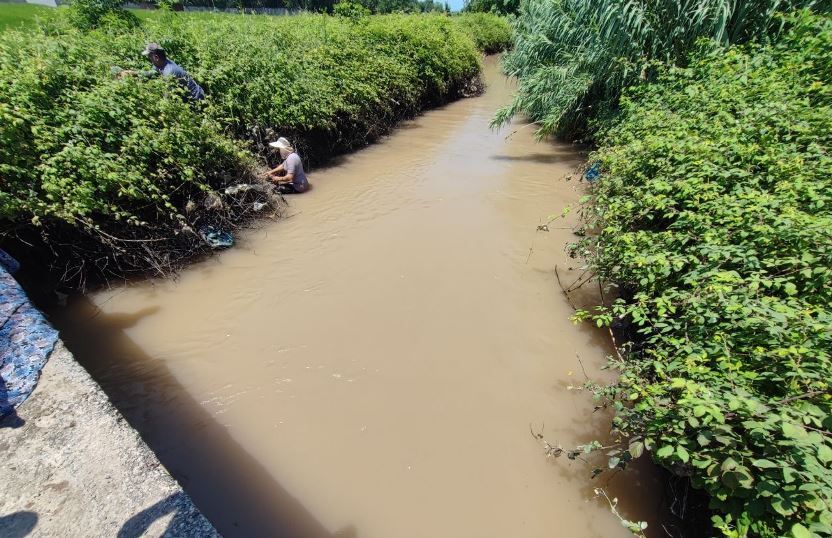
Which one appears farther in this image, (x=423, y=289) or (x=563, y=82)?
(x=563, y=82)

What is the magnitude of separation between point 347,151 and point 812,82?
703 centimetres

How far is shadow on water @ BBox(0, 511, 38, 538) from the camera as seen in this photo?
4.91 feet

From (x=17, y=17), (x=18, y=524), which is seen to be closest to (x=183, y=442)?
(x=18, y=524)

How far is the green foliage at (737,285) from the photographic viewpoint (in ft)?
5.01

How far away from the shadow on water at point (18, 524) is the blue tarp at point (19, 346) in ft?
2.08

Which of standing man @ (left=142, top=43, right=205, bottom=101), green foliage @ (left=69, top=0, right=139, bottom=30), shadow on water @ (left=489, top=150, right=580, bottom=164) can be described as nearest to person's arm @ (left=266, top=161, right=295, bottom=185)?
standing man @ (left=142, top=43, right=205, bottom=101)

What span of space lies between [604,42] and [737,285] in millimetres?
5977

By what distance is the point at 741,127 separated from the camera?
350 centimetres

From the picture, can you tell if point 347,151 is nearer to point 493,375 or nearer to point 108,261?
point 108,261

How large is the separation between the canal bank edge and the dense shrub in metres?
2.49

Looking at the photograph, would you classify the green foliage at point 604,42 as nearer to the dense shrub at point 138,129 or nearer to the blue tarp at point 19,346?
the dense shrub at point 138,129

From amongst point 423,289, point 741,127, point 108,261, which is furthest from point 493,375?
point 108,261

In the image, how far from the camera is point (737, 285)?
2.28m

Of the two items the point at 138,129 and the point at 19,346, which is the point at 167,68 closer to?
the point at 138,129
